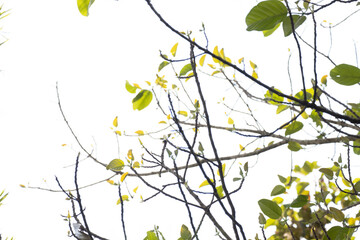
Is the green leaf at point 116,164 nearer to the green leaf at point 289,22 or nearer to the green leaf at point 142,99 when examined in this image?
the green leaf at point 142,99

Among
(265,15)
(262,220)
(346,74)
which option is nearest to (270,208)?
(262,220)

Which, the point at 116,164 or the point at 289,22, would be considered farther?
the point at 116,164

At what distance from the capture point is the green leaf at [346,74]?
82 centimetres

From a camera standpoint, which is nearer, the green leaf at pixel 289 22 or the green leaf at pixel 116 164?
the green leaf at pixel 289 22

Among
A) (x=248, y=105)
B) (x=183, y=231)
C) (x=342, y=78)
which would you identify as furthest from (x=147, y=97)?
(x=248, y=105)

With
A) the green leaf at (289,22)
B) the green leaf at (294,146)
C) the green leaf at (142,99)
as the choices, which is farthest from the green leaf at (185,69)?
the green leaf at (294,146)

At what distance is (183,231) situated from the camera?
2.93 ft

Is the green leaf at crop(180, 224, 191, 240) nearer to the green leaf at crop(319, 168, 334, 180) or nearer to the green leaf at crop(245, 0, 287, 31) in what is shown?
the green leaf at crop(245, 0, 287, 31)

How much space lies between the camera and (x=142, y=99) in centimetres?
109

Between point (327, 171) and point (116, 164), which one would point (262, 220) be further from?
point (116, 164)

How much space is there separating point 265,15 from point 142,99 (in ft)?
1.47

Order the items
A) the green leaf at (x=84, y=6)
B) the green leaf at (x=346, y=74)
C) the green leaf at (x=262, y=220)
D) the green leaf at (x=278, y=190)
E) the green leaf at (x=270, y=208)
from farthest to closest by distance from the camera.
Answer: the green leaf at (x=278, y=190) → the green leaf at (x=262, y=220) → the green leaf at (x=270, y=208) → the green leaf at (x=346, y=74) → the green leaf at (x=84, y=6)

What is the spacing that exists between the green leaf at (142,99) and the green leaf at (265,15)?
40 centimetres

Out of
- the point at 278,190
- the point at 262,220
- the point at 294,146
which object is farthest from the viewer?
the point at 294,146
